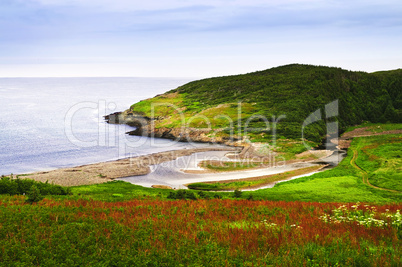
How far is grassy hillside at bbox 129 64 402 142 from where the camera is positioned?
116 m

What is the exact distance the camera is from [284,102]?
435ft

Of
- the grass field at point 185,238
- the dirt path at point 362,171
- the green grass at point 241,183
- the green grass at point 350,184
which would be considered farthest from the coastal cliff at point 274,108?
the grass field at point 185,238

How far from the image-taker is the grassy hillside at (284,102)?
116m

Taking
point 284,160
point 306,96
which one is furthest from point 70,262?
point 306,96

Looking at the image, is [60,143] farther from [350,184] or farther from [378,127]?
[378,127]

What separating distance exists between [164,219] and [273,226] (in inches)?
199

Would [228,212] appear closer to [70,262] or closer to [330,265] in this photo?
[330,265]

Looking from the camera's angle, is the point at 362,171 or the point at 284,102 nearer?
the point at 362,171

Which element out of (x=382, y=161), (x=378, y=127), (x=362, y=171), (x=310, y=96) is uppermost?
(x=310, y=96)

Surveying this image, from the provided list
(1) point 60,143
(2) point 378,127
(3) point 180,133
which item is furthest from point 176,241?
(2) point 378,127

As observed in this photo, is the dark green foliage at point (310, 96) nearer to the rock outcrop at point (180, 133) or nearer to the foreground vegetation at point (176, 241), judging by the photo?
the rock outcrop at point (180, 133)

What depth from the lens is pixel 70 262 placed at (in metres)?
10.1

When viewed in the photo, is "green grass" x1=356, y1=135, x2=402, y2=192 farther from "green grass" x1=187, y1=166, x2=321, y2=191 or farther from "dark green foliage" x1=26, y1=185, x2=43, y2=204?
"dark green foliage" x1=26, y1=185, x2=43, y2=204

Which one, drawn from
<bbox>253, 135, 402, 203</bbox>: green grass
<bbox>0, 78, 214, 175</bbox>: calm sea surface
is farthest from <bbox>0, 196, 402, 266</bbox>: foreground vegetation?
<bbox>0, 78, 214, 175</bbox>: calm sea surface
